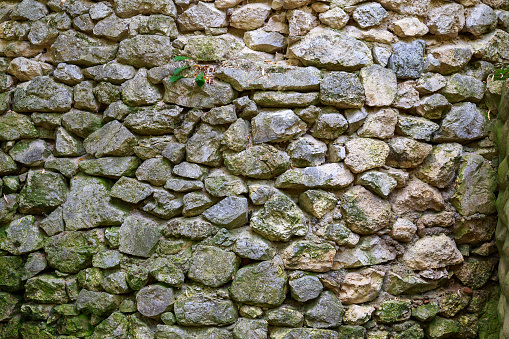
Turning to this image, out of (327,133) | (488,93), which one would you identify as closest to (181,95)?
(327,133)

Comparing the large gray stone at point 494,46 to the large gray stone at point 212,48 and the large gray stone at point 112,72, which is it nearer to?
the large gray stone at point 212,48

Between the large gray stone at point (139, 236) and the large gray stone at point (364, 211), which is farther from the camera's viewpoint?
the large gray stone at point (139, 236)

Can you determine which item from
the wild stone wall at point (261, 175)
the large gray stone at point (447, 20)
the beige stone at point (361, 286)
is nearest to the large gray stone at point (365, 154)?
the wild stone wall at point (261, 175)

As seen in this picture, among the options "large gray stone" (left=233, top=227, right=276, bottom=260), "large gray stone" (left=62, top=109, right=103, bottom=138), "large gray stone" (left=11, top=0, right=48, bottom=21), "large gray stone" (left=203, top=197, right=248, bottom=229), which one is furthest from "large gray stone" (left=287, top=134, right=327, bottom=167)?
"large gray stone" (left=11, top=0, right=48, bottom=21)

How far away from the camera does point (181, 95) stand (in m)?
2.44

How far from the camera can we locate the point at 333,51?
2.37 m

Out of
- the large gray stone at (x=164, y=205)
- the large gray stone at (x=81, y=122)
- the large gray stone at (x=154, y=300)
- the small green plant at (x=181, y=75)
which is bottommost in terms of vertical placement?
the large gray stone at (x=154, y=300)

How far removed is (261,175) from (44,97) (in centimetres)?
154

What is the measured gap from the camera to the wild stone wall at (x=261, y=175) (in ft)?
7.41

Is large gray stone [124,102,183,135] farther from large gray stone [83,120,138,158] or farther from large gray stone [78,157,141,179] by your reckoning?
large gray stone [78,157,141,179]

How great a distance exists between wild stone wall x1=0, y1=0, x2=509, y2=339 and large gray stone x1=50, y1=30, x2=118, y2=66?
0.01m

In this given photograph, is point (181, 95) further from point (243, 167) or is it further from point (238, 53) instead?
point (243, 167)

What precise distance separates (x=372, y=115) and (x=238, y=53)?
3.03 feet

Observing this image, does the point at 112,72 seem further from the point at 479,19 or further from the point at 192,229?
the point at 479,19
